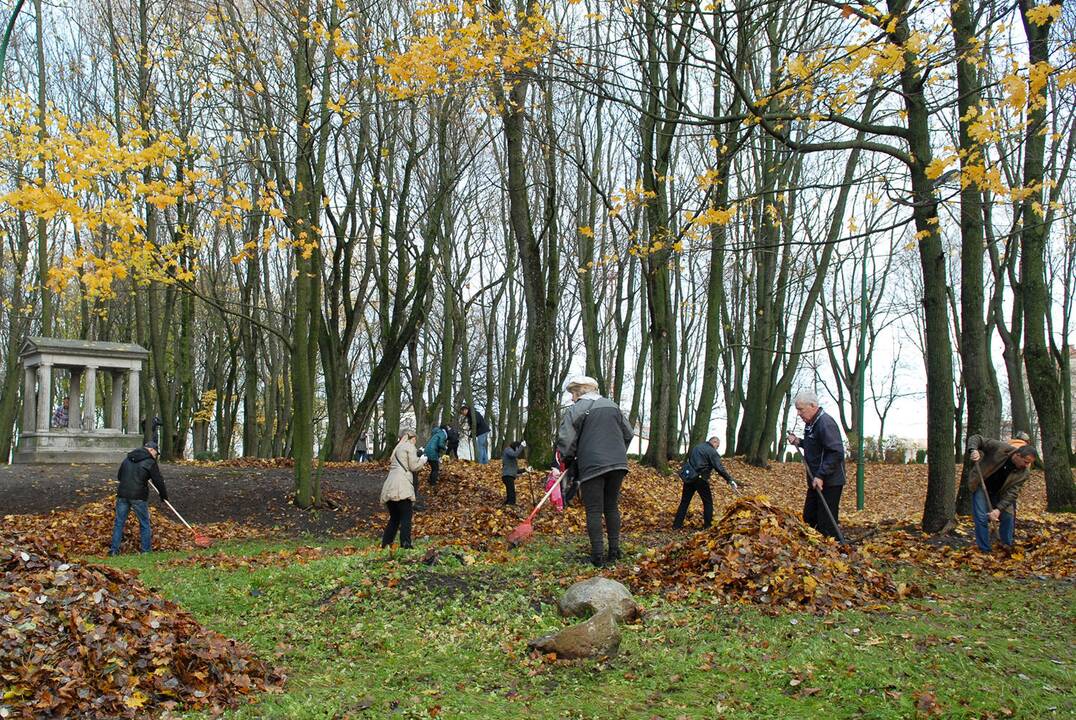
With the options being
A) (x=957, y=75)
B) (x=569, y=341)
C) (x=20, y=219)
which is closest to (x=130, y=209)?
(x=957, y=75)

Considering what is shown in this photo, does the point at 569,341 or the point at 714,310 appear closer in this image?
the point at 714,310

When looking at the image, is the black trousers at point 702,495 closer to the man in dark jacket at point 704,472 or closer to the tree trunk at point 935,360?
the man in dark jacket at point 704,472

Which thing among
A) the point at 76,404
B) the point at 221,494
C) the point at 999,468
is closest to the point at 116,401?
the point at 76,404

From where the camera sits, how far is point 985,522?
9.68m

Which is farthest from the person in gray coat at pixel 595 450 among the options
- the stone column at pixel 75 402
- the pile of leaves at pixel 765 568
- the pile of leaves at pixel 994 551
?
the stone column at pixel 75 402

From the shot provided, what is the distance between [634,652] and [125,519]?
9028mm

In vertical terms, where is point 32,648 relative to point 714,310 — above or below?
below

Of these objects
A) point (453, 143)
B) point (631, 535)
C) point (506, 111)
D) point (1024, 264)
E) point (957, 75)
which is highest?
point (453, 143)

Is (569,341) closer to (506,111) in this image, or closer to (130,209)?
(506,111)

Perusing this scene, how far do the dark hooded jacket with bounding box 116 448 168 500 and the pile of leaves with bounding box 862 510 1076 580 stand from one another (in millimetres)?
9621

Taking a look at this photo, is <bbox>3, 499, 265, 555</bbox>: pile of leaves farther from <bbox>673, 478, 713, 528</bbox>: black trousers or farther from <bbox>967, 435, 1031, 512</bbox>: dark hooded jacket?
<bbox>967, 435, 1031, 512</bbox>: dark hooded jacket

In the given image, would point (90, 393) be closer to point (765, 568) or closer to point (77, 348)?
point (77, 348)

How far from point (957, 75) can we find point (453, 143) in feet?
52.3

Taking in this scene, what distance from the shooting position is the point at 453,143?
2442 cm
